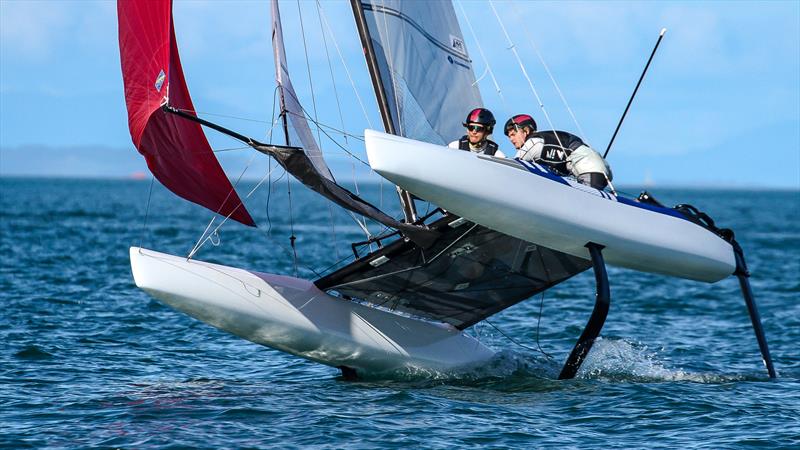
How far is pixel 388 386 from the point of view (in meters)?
10.4

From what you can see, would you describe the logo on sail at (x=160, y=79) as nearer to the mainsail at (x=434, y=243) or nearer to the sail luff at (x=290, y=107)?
the sail luff at (x=290, y=107)

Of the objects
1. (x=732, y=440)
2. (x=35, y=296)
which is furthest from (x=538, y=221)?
(x=35, y=296)

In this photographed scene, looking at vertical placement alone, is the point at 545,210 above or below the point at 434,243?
above

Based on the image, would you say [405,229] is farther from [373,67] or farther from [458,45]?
[458,45]

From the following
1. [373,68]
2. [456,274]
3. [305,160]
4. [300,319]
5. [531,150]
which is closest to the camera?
[305,160]

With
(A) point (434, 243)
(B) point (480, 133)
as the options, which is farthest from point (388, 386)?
(B) point (480, 133)

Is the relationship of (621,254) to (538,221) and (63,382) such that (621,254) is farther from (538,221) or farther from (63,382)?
(63,382)

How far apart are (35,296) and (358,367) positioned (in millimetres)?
6977

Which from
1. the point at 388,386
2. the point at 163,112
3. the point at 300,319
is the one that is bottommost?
the point at 388,386

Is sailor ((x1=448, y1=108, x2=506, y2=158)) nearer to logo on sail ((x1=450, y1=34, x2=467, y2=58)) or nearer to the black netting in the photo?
the black netting

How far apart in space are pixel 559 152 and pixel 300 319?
2.73 m

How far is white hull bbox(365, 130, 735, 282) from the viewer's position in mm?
8812

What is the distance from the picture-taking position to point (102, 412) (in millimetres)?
8797

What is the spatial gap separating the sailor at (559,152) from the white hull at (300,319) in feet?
6.94
